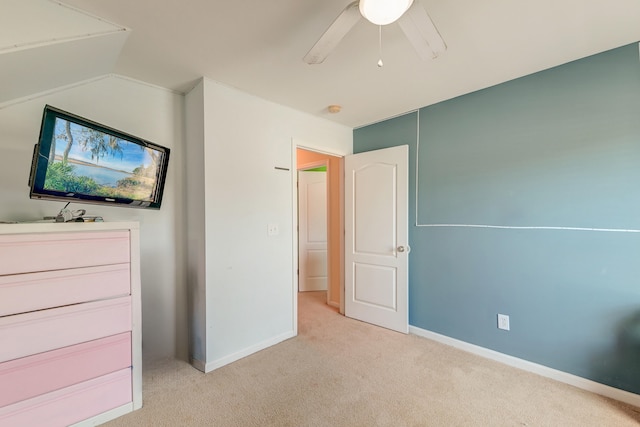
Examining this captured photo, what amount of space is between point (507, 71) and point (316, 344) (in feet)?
9.49

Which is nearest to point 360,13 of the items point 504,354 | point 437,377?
point 437,377

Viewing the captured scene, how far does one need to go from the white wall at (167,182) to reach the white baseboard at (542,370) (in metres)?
2.48

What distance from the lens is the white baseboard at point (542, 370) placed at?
1804 millimetres

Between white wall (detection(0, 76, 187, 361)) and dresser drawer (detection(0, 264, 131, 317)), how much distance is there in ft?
1.91

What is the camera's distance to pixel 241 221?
7.78 ft

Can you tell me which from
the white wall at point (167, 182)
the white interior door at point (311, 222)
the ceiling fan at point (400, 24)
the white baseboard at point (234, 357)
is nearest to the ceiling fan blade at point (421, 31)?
the ceiling fan at point (400, 24)

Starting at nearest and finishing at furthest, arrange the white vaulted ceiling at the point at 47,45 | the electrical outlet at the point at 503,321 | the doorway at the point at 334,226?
1. the white vaulted ceiling at the point at 47,45
2. the electrical outlet at the point at 503,321
3. the doorway at the point at 334,226

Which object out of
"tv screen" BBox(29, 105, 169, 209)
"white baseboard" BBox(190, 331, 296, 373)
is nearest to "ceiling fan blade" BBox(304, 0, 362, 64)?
"tv screen" BBox(29, 105, 169, 209)

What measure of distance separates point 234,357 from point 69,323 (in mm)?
1225

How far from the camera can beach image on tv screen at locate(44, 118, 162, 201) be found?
1.48 m

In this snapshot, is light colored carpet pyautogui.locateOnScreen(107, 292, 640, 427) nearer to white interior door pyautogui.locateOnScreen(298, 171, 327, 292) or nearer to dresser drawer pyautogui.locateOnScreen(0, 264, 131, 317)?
dresser drawer pyautogui.locateOnScreen(0, 264, 131, 317)

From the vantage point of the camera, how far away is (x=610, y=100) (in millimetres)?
1865

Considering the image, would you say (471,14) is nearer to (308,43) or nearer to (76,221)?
(308,43)

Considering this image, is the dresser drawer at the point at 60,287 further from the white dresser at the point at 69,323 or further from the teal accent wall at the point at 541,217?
the teal accent wall at the point at 541,217
